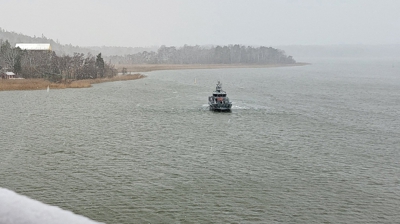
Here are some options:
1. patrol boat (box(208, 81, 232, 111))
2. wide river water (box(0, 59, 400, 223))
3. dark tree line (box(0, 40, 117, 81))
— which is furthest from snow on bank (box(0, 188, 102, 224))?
dark tree line (box(0, 40, 117, 81))

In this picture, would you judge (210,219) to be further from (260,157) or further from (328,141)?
(328,141)

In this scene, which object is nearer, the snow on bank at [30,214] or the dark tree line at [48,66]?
the snow on bank at [30,214]

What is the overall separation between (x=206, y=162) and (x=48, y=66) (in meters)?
73.1

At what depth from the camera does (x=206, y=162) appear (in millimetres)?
26938

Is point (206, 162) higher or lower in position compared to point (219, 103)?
lower

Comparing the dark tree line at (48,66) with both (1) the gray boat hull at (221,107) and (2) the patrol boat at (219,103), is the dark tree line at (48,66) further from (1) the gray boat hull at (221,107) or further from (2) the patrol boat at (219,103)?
(1) the gray boat hull at (221,107)

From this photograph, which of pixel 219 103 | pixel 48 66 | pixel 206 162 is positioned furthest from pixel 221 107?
pixel 48 66

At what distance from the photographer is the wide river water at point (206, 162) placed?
19172 millimetres

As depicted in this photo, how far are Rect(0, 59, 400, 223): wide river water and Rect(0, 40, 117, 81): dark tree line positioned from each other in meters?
36.0

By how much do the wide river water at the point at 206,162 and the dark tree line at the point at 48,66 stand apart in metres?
36.0

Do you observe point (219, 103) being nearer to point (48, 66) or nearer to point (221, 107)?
point (221, 107)

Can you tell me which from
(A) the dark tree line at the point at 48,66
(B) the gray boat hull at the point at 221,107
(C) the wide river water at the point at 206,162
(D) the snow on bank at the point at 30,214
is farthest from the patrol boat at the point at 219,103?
(D) the snow on bank at the point at 30,214

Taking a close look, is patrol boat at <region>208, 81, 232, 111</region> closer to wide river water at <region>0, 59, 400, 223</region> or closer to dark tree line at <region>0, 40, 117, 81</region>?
wide river water at <region>0, 59, 400, 223</region>

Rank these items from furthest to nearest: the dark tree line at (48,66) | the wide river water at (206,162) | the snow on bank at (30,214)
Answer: the dark tree line at (48,66) → the wide river water at (206,162) → the snow on bank at (30,214)
